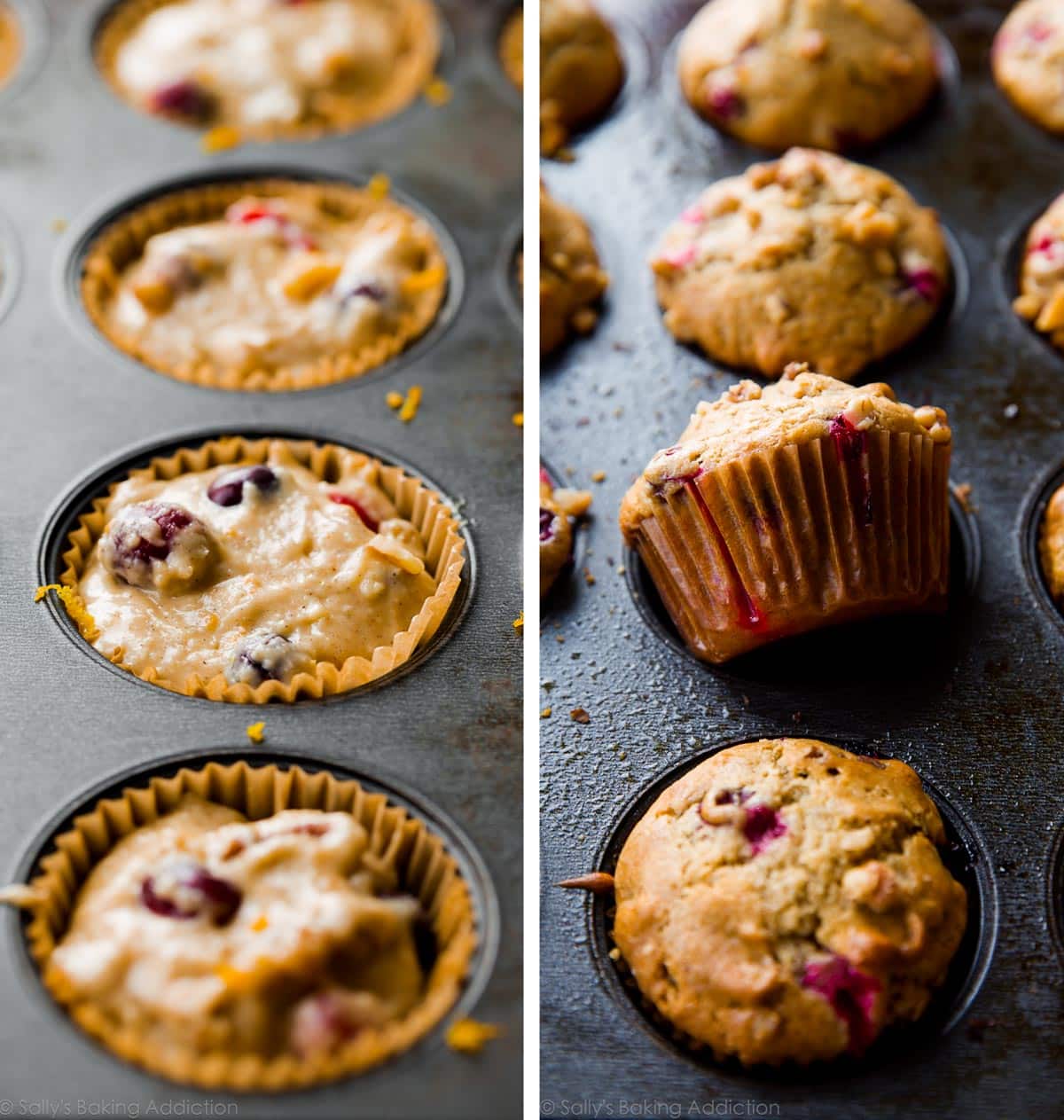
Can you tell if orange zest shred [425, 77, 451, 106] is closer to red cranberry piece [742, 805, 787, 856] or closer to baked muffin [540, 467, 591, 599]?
baked muffin [540, 467, 591, 599]

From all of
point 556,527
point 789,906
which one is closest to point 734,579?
point 556,527

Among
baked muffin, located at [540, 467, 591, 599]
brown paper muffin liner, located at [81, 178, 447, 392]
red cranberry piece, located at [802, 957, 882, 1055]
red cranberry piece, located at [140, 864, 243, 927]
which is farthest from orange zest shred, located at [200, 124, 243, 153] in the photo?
red cranberry piece, located at [802, 957, 882, 1055]

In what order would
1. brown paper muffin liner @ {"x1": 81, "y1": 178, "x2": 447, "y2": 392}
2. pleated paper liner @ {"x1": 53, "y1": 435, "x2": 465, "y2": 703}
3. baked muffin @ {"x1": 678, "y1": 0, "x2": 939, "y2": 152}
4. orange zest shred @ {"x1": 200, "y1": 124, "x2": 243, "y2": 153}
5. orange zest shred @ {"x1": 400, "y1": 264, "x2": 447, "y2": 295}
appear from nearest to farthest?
pleated paper liner @ {"x1": 53, "y1": 435, "x2": 465, "y2": 703}
brown paper muffin liner @ {"x1": 81, "y1": 178, "x2": 447, "y2": 392}
orange zest shred @ {"x1": 400, "y1": 264, "x2": 447, "y2": 295}
baked muffin @ {"x1": 678, "y1": 0, "x2": 939, "y2": 152}
orange zest shred @ {"x1": 200, "y1": 124, "x2": 243, "y2": 153}

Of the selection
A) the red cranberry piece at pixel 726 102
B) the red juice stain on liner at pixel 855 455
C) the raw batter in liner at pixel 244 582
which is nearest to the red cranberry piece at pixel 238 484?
the raw batter in liner at pixel 244 582

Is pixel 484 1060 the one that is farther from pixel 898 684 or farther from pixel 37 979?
pixel 898 684

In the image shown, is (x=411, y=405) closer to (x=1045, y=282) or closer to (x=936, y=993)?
(x=1045, y=282)

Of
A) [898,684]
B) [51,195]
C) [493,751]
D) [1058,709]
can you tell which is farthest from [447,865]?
[51,195]
